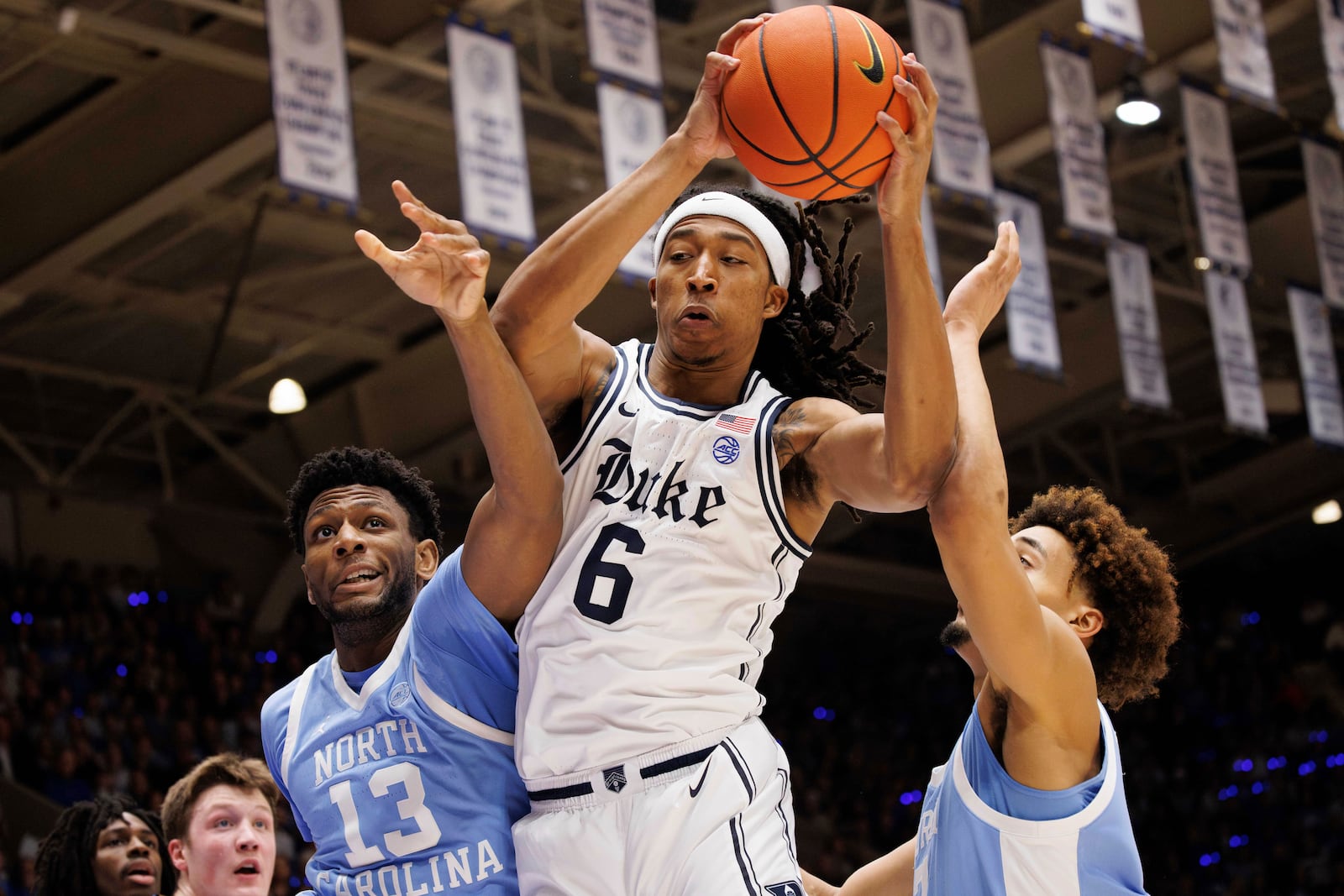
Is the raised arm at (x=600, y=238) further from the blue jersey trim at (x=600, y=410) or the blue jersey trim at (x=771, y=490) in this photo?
the blue jersey trim at (x=771, y=490)

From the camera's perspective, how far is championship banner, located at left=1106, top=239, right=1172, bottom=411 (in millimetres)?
12961

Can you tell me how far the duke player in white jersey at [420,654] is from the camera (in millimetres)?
3105

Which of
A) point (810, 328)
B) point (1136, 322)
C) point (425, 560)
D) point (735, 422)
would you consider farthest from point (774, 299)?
point (1136, 322)

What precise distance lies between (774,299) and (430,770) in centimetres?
127

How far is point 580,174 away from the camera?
13.4 metres

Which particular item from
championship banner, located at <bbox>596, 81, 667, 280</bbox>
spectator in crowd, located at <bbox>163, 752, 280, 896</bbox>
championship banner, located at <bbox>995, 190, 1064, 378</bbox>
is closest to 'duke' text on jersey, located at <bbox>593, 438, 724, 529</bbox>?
spectator in crowd, located at <bbox>163, 752, 280, 896</bbox>

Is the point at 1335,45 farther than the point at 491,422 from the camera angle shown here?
Yes

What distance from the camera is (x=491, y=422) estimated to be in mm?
3105

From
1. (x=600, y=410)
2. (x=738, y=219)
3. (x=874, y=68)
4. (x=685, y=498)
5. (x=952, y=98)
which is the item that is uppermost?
(x=952, y=98)

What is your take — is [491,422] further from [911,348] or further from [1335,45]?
[1335,45]

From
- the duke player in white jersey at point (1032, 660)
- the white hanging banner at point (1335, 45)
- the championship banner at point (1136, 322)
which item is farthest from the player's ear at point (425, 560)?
the championship banner at point (1136, 322)

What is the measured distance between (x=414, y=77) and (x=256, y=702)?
5736mm

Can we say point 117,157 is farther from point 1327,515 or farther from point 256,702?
point 1327,515

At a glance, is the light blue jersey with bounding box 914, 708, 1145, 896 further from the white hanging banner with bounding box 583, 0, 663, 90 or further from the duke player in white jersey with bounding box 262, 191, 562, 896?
the white hanging banner with bounding box 583, 0, 663, 90
